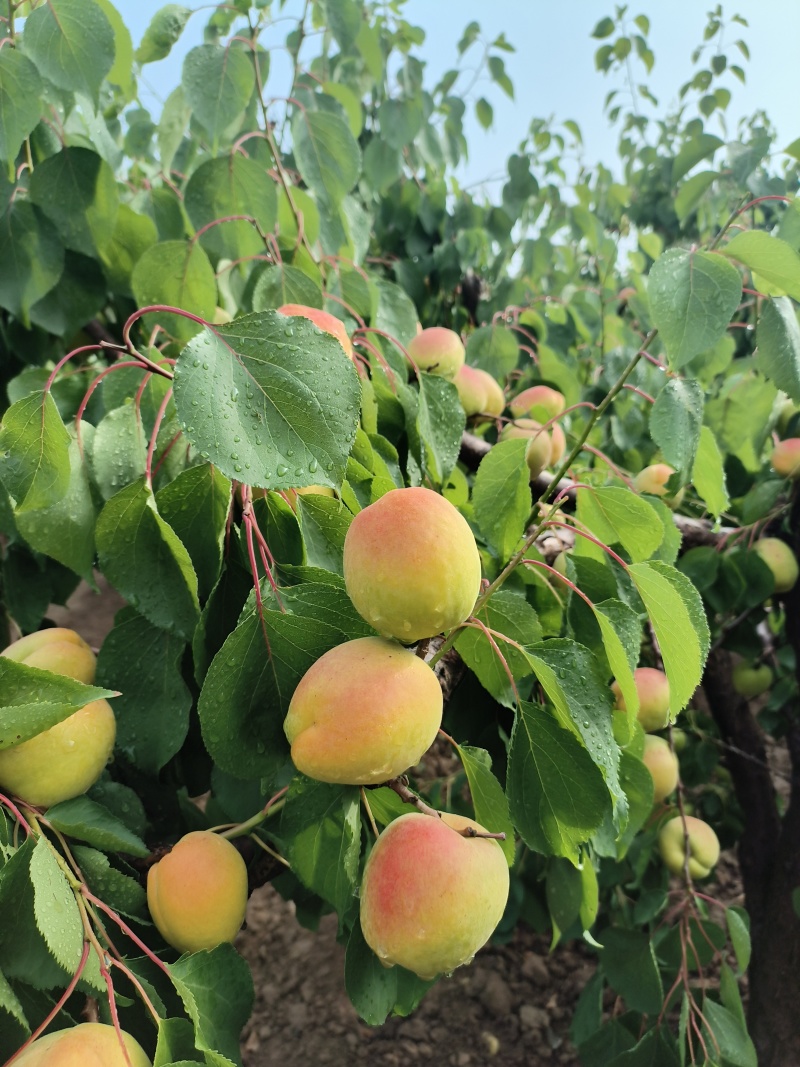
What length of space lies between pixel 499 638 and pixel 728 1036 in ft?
2.42

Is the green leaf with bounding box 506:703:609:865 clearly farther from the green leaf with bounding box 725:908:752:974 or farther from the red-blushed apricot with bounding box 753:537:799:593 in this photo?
the red-blushed apricot with bounding box 753:537:799:593

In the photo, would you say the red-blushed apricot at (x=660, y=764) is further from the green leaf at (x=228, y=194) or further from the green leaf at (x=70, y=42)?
the green leaf at (x=70, y=42)

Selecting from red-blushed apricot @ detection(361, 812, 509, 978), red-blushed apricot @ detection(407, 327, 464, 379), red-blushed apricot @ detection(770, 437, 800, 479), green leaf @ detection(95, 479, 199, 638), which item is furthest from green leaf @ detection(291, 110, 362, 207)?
red-blushed apricot @ detection(361, 812, 509, 978)

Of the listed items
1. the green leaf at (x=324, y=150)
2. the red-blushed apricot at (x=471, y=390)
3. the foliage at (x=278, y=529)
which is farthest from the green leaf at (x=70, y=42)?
the red-blushed apricot at (x=471, y=390)

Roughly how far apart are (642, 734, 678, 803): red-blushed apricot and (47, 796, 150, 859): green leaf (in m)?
0.72

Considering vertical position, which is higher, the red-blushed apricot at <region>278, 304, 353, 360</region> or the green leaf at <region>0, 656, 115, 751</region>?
the red-blushed apricot at <region>278, 304, 353, 360</region>

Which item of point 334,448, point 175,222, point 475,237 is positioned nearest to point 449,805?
point 334,448

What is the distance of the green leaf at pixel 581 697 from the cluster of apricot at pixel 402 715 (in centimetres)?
9

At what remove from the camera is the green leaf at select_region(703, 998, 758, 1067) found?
895 mm

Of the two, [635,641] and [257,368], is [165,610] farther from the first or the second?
[635,641]

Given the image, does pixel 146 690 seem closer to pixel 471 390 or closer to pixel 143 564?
pixel 143 564

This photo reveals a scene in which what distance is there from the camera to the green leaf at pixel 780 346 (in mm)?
611

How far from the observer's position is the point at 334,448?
1.42 ft

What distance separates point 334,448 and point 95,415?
556 millimetres
